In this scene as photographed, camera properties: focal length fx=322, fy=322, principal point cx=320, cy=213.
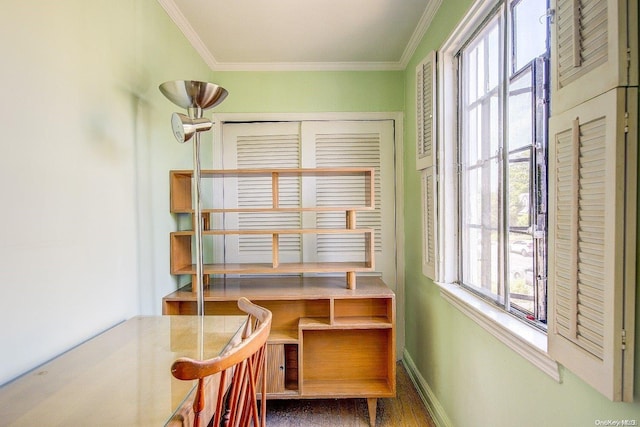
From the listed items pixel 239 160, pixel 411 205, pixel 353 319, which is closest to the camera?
pixel 353 319

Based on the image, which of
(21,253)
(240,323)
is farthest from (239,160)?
(21,253)

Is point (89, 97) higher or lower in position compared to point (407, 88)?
lower

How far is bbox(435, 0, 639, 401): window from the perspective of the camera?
0.70 m

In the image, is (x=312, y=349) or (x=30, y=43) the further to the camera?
(x=312, y=349)

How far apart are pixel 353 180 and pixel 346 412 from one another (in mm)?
1639

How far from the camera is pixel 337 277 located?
2.47 metres

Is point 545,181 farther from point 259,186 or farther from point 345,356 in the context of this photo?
point 259,186

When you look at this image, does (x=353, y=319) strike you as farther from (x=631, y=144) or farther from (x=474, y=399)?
(x=631, y=144)

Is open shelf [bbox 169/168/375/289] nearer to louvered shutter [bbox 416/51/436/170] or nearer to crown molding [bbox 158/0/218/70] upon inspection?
louvered shutter [bbox 416/51/436/170]

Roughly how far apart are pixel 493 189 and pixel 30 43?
1790 millimetres

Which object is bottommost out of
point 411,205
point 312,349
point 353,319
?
point 312,349

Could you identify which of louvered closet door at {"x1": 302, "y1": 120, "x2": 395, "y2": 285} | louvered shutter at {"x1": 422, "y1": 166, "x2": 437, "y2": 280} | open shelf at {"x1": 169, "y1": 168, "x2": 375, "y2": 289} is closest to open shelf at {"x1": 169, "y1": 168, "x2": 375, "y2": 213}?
open shelf at {"x1": 169, "y1": 168, "x2": 375, "y2": 289}

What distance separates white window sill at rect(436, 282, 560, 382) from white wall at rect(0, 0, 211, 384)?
157cm

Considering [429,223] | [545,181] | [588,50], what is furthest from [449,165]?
[588,50]
